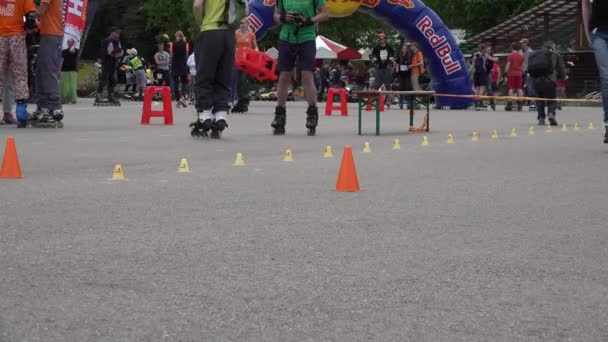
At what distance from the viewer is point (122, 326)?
11.7 feet

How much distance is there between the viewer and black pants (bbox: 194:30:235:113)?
12625 mm

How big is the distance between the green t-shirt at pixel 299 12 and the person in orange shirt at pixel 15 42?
290 cm

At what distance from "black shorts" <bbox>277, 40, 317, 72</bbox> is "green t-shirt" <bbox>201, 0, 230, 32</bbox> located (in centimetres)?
131

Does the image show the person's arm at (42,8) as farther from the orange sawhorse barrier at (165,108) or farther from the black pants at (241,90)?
the black pants at (241,90)

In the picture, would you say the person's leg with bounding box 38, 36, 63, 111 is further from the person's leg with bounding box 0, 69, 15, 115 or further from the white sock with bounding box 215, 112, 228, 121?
the white sock with bounding box 215, 112, 228, 121

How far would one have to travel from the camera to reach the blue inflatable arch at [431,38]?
27.3 metres

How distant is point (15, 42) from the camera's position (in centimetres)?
1372

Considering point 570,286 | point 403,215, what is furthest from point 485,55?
point 570,286

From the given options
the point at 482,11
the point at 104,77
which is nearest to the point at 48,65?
the point at 104,77

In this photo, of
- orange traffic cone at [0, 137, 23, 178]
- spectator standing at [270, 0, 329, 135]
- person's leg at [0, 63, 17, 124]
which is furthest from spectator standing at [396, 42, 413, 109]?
orange traffic cone at [0, 137, 23, 178]

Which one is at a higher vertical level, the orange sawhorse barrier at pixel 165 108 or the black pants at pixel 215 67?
the black pants at pixel 215 67

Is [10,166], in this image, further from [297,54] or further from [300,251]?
[297,54]

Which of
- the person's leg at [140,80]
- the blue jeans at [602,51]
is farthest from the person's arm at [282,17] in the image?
the person's leg at [140,80]

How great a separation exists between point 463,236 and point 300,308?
1927 mm
